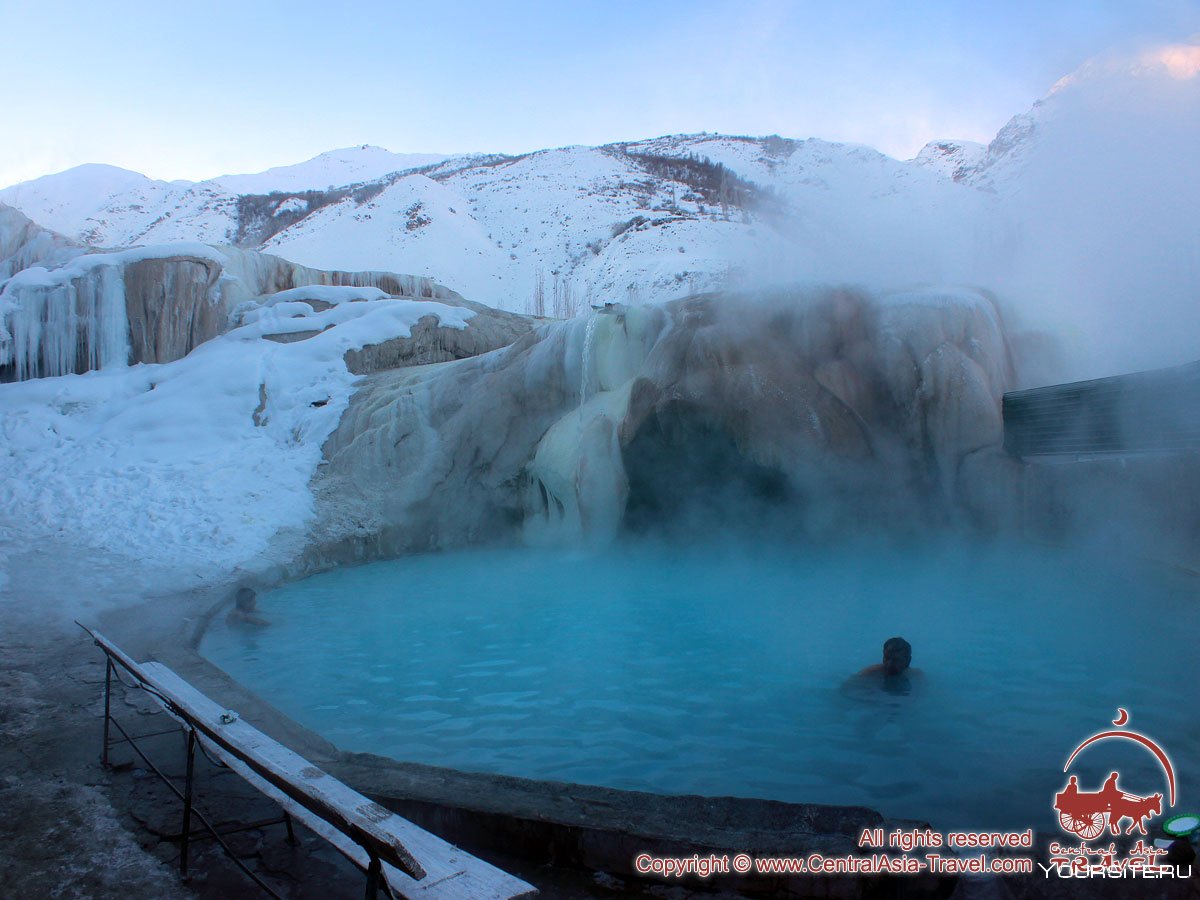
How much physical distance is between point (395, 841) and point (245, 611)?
5.84 meters

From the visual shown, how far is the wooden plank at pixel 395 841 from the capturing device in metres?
1.50

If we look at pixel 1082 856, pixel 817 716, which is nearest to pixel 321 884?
pixel 1082 856

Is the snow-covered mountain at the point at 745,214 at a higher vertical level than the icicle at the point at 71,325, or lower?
higher

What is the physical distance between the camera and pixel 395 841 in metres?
1.39

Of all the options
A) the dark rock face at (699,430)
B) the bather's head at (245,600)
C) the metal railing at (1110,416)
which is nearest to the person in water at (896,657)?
the metal railing at (1110,416)

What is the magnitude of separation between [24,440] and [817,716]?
36.4ft

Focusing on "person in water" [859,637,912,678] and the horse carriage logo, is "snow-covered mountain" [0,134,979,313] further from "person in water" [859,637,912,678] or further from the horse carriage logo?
the horse carriage logo

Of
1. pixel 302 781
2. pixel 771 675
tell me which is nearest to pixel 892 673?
pixel 771 675

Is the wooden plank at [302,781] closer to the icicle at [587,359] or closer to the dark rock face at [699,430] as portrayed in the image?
the dark rock face at [699,430]

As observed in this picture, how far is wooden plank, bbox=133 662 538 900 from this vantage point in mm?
1497

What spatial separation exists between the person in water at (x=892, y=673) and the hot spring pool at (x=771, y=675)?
0.07 metres

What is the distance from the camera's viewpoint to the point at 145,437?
1098 centimetres

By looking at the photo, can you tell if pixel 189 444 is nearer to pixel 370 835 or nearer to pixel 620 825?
pixel 620 825

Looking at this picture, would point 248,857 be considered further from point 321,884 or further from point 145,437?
point 145,437
